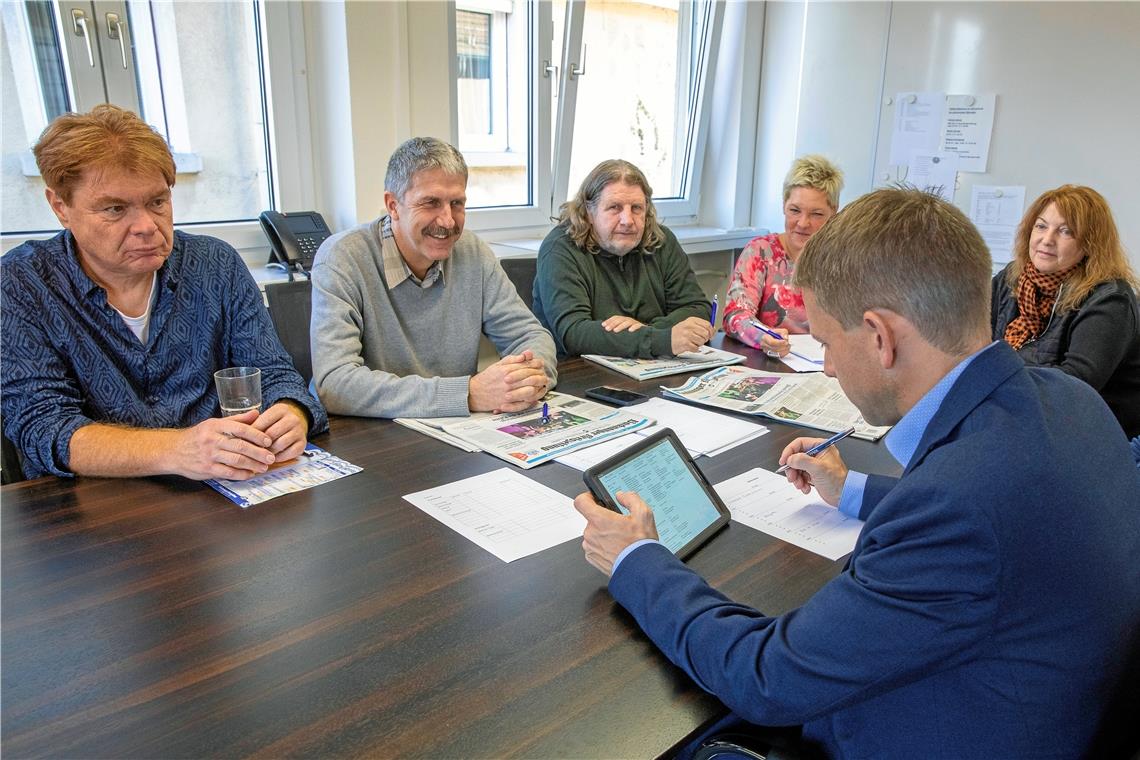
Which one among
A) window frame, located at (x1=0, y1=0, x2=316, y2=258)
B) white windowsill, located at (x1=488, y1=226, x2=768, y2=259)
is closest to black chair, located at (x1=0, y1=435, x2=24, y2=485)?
window frame, located at (x1=0, y1=0, x2=316, y2=258)

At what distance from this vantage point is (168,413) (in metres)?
1.58

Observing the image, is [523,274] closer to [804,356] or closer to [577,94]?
[804,356]

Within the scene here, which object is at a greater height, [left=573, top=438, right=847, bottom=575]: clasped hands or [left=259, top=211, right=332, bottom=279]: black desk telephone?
[left=259, top=211, right=332, bottom=279]: black desk telephone

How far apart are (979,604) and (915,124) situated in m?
3.48

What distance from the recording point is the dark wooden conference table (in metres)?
0.78

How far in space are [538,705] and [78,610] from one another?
601 millimetres

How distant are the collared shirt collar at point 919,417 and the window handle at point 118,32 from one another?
8.27 ft

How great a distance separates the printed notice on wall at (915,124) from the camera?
3561 millimetres

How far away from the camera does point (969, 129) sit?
3484mm

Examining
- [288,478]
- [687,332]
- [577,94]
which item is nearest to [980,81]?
[577,94]

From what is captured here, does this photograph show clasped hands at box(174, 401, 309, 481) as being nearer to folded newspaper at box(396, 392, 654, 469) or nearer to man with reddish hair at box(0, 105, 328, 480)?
man with reddish hair at box(0, 105, 328, 480)

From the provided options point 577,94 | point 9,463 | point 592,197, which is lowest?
point 9,463

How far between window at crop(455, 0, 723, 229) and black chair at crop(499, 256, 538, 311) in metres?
0.74

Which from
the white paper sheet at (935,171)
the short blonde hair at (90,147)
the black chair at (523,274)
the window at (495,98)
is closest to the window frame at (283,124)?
the window at (495,98)
